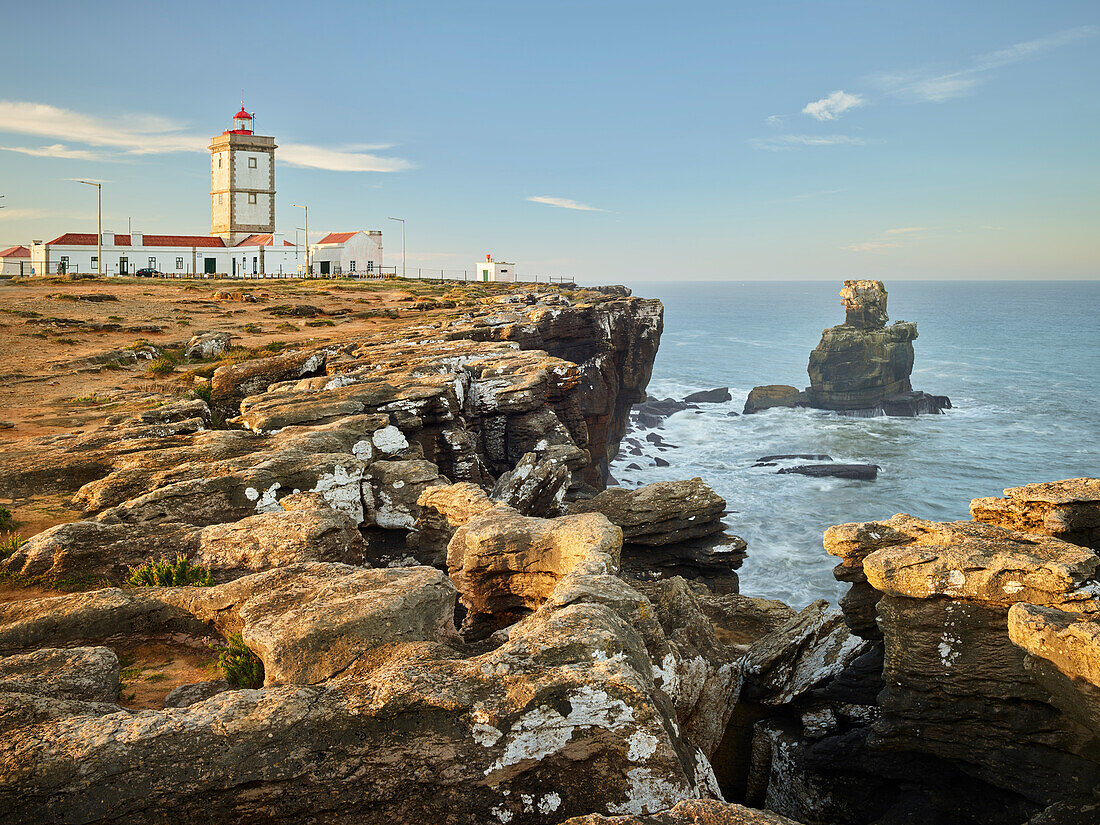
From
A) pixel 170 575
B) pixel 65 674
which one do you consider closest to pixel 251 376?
pixel 170 575

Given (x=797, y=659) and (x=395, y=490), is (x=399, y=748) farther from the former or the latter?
(x=395, y=490)

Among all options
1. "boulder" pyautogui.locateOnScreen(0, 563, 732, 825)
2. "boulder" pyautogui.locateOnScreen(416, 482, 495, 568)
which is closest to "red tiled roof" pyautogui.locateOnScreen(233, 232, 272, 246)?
"boulder" pyautogui.locateOnScreen(416, 482, 495, 568)

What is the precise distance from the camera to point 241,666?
870 centimetres

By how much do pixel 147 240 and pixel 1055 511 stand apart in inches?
4063

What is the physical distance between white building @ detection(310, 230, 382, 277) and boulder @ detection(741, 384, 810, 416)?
2184 inches

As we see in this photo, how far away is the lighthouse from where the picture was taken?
9669 centimetres

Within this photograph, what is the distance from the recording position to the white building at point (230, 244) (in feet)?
296

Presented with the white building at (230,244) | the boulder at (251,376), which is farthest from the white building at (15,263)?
the boulder at (251,376)

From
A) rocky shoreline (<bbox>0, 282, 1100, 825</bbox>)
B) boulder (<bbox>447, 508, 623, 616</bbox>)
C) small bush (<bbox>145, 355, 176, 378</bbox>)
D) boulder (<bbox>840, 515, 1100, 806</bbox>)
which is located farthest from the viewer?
small bush (<bbox>145, 355, 176, 378</bbox>)

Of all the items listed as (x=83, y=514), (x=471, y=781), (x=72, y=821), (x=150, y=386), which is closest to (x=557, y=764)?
(x=471, y=781)

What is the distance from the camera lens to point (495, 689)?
7047 mm

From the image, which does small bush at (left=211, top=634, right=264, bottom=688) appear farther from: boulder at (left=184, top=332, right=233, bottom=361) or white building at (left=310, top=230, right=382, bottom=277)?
white building at (left=310, top=230, right=382, bottom=277)

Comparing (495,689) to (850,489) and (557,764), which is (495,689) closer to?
(557,764)

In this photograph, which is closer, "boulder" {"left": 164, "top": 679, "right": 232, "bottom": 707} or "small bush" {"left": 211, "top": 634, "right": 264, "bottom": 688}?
"boulder" {"left": 164, "top": 679, "right": 232, "bottom": 707}
